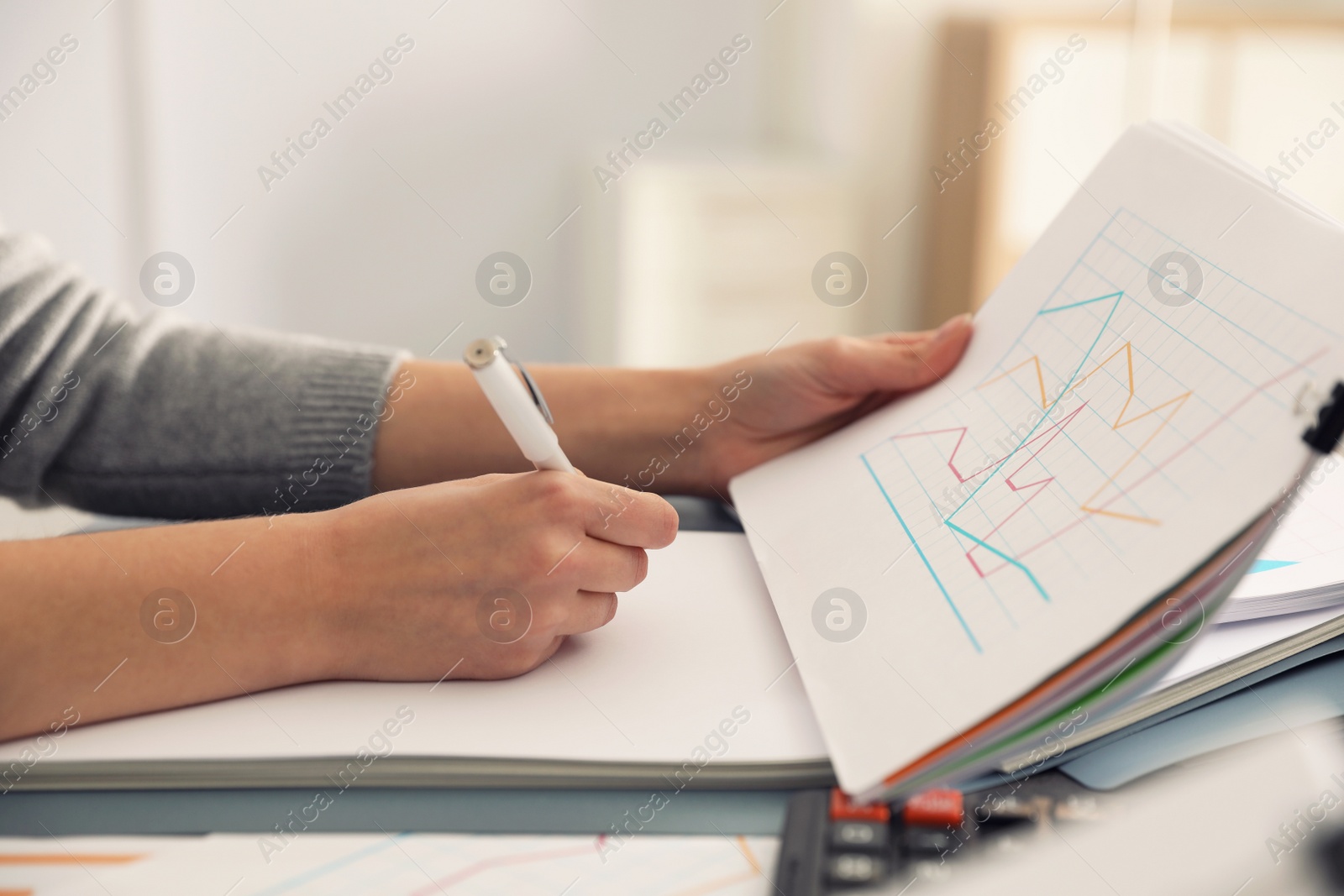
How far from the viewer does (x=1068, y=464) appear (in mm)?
405

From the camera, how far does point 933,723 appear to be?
312 millimetres

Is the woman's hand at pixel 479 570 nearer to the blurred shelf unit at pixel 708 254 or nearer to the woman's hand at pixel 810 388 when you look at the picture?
the woman's hand at pixel 810 388

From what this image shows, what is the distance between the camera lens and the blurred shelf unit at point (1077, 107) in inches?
74.2

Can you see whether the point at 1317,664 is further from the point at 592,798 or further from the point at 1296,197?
the point at 592,798

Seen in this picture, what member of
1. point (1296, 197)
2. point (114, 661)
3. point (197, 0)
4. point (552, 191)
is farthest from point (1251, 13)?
point (114, 661)

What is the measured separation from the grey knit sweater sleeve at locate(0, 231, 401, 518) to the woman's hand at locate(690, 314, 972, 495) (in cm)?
23

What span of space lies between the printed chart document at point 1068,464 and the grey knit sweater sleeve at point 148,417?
0.27m

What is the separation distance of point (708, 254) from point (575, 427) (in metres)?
1.51

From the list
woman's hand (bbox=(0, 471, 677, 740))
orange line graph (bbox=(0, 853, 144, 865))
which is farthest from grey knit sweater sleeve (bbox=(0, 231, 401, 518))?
orange line graph (bbox=(0, 853, 144, 865))

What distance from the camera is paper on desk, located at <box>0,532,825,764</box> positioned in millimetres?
356

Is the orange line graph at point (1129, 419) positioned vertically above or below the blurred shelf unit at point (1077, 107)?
above

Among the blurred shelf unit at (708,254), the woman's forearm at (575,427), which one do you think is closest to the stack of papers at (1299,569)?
the woman's forearm at (575,427)

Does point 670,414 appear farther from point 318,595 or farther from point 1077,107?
point 1077,107

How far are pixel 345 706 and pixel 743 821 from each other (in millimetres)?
168
